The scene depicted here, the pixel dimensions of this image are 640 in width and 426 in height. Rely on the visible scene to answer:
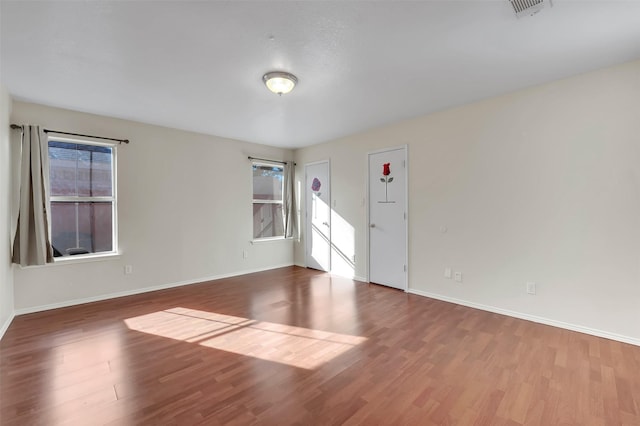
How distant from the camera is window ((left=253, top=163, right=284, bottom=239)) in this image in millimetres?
5676

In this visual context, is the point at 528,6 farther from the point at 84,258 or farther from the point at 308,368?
the point at 84,258

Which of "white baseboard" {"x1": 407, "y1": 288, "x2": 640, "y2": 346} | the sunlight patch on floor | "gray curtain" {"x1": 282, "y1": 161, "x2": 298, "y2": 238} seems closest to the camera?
the sunlight patch on floor

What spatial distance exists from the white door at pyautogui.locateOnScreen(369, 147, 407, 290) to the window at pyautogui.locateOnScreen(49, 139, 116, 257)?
3.89 meters

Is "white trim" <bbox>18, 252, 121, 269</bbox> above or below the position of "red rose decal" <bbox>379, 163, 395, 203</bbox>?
below

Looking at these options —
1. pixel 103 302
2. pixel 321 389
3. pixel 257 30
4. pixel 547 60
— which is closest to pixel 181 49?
pixel 257 30

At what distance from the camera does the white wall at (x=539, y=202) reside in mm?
2596

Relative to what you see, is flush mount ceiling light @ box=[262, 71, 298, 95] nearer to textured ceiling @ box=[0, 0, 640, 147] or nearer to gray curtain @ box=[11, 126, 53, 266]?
textured ceiling @ box=[0, 0, 640, 147]

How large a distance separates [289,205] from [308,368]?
3997 millimetres

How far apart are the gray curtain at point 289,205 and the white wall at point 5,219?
388 cm

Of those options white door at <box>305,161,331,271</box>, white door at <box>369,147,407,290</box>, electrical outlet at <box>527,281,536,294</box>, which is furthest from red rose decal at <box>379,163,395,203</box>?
electrical outlet at <box>527,281,536,294</box>

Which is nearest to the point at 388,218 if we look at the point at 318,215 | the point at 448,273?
the point at 448,273

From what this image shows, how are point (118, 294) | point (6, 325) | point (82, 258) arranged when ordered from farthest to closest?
point (118, 294) < point (82, 258) < point (6, 325)

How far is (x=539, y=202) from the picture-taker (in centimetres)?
303

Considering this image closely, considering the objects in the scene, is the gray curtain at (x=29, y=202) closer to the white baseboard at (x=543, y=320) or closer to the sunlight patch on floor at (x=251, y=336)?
the sunlight patch on floor at (x=251, y=336)
